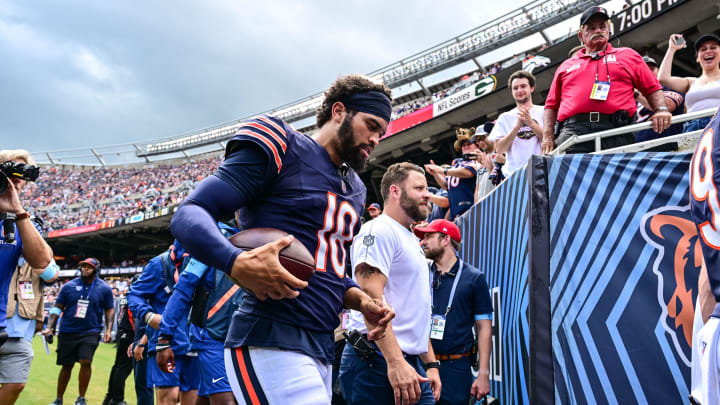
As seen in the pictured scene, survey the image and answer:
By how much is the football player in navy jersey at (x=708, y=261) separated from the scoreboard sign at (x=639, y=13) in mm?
11646

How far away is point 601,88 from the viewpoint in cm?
495

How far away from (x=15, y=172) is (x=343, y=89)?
258 cm

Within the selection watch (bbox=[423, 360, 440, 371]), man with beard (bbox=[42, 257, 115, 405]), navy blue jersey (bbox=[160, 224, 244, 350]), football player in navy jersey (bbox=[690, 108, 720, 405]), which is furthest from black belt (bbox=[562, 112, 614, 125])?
man with beard (bbox=[42, 257, 115, 405])

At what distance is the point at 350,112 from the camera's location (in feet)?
7.51

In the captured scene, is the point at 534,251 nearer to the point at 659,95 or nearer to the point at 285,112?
the point at 659,95

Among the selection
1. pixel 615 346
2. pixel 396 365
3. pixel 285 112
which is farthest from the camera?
pixel 285 112

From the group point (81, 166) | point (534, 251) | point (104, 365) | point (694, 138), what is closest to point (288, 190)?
point (534, 251)

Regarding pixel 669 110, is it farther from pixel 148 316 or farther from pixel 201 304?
pixel 148 316

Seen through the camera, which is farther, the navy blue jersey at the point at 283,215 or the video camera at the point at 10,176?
the video camera at the point at 10,176

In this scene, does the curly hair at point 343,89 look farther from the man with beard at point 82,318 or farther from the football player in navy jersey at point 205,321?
the man with beard at point 82,318

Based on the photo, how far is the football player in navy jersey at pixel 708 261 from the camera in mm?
1717

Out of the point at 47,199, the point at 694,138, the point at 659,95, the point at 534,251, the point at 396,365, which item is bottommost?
the point at 396,365

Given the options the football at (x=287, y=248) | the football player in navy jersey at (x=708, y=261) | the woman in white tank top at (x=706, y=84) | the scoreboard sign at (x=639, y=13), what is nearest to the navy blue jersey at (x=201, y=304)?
the football at (x=287, y=248)

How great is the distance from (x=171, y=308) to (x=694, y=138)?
15.2ft
